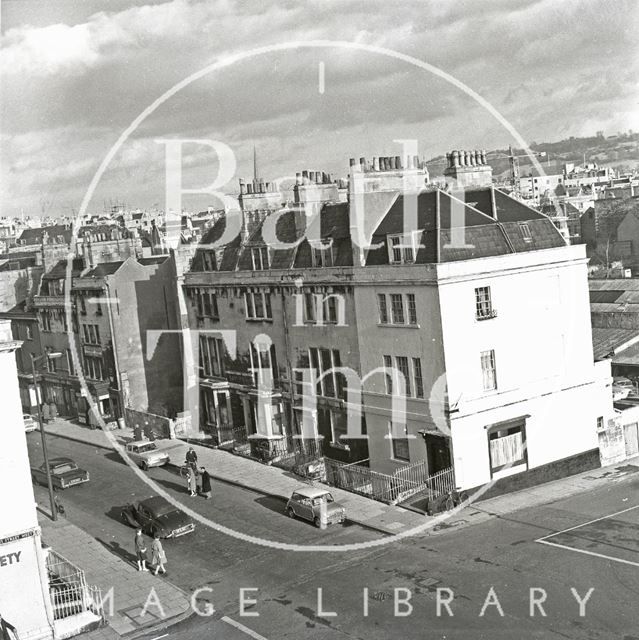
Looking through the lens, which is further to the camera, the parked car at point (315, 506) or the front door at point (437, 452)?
the front door at point (437, 452)

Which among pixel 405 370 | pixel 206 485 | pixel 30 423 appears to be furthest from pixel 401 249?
pixel 30 423

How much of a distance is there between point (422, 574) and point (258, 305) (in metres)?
23.8

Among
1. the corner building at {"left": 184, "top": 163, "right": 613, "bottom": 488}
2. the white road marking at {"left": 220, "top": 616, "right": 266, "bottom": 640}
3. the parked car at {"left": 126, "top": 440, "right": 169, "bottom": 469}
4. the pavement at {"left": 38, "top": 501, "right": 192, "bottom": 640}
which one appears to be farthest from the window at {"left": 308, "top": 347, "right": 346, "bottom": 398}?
the white road marking at {"left": 220, "top": 616, "right": 266, "bottom": 640}

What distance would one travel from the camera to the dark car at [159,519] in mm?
36500

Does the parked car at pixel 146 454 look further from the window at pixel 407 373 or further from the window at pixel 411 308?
the window at pixel 411 308

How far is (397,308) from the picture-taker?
138ft

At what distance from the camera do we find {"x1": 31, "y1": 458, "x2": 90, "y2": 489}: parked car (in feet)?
152

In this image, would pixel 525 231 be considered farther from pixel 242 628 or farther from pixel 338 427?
pixel 242 628

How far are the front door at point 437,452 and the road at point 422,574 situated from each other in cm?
395

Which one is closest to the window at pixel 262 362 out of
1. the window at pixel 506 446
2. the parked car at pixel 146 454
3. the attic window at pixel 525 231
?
the parked car at pixel 146 454

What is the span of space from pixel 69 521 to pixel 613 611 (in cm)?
2492

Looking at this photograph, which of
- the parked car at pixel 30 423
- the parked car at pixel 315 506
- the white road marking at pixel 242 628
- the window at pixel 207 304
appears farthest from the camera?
the parked car at pixel 30 423

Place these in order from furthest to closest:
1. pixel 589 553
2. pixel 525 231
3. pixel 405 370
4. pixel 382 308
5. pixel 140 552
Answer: pixel 525 231, pixel 382 308, pixel 405 370, pixel 140 552, pixel 589 553

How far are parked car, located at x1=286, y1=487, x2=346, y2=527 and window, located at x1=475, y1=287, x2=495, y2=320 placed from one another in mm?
10959
